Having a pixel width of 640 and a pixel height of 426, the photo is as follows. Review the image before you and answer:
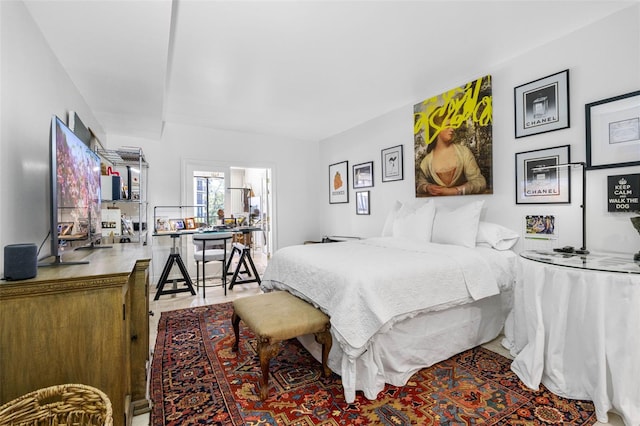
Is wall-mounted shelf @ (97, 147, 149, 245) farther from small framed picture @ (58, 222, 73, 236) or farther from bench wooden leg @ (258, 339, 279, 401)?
bench wooden leg @ (258, 339, 279, 401)

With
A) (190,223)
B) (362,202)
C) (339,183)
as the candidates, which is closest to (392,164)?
(362,202)

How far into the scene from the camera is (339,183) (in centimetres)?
546

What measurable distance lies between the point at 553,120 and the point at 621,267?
1.39m

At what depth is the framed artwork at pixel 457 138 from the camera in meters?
3.09

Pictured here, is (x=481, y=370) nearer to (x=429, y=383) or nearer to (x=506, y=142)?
(x=429, y=383)

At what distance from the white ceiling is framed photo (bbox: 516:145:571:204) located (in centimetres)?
94

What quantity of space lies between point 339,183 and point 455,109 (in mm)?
2454

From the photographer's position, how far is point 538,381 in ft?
6.29

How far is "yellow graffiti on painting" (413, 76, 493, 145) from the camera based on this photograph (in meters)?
3.11

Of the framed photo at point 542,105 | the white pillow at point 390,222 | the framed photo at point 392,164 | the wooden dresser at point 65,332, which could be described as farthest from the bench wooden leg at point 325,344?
the framed photo at point 392,164

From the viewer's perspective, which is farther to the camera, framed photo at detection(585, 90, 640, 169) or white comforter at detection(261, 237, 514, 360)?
framed photo at detection(585, 90, 640, 169)

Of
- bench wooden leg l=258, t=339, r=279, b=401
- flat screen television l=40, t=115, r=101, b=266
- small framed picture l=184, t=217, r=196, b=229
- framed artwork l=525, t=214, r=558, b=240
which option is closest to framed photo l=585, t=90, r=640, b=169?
framed artwork l=525, t=214, r=558, b=240

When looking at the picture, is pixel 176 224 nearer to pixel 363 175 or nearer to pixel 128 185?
pixel 128 185

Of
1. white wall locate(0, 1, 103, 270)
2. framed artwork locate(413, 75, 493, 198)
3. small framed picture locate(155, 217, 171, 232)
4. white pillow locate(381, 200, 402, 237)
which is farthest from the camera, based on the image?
small framed picture locate(155, 217, 171, 232)
